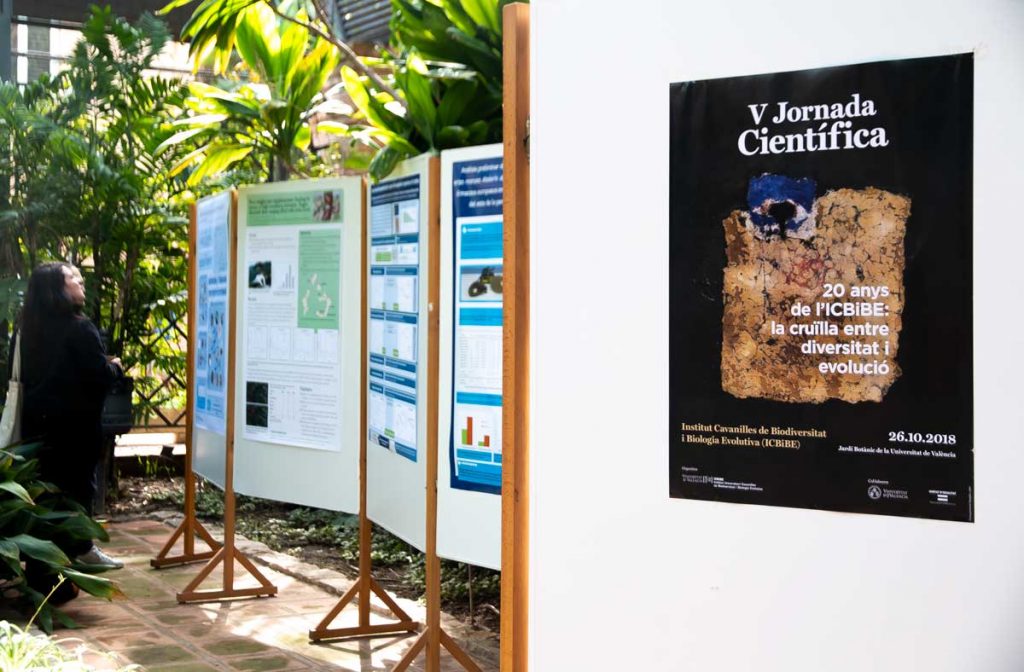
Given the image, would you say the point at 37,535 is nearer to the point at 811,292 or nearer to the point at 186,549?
the point at 186,549

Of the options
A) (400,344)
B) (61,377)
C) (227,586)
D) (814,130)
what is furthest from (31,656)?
(61,377)

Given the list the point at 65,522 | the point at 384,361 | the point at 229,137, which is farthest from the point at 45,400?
the point at 384,361

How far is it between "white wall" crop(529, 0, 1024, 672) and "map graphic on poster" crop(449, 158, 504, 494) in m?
1.30

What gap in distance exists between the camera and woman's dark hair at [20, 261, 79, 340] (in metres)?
6.08

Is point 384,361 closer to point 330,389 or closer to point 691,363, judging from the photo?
point 330,389

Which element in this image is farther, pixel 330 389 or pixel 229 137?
pixel 229 137

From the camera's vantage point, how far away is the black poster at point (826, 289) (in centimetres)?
224

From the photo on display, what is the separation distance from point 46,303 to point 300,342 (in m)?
1.54

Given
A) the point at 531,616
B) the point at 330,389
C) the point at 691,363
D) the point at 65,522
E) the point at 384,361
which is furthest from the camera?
the point at 65,522

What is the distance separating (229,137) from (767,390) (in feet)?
14.1

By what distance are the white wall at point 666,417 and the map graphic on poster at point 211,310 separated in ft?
12.3

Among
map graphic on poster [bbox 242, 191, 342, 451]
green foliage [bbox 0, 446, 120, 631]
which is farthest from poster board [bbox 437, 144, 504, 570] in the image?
green foliage [bbox 0, 446, 120, 631]

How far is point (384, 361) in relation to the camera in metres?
4.75

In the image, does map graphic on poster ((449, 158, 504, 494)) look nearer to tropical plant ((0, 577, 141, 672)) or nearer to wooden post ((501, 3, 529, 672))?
wooden post ((501, 3, 529, 672))
